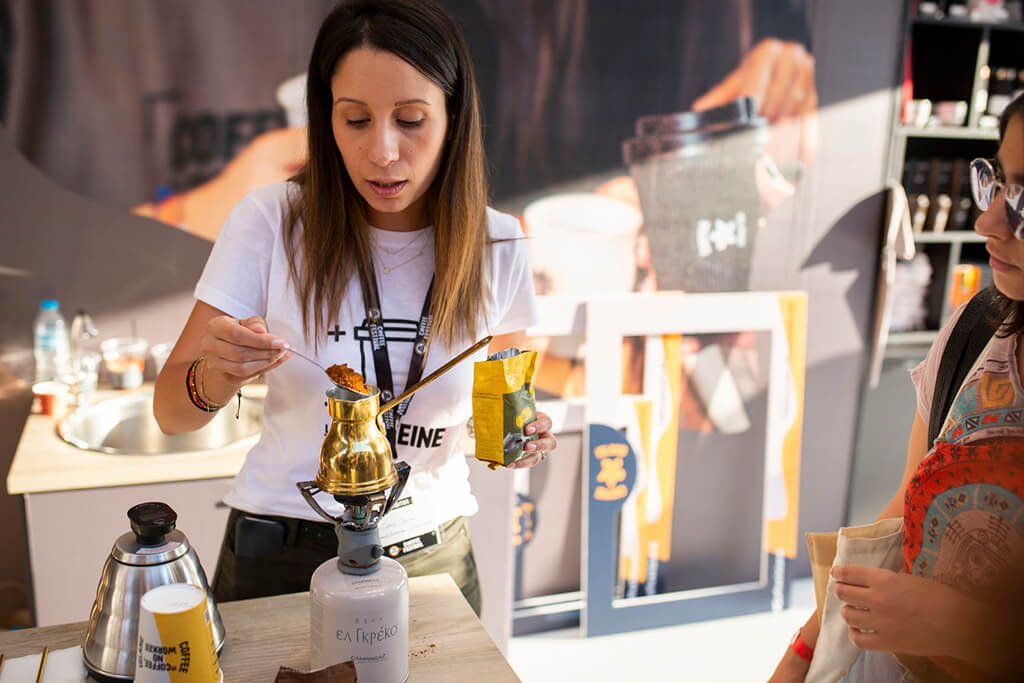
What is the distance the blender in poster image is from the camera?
9.83ft

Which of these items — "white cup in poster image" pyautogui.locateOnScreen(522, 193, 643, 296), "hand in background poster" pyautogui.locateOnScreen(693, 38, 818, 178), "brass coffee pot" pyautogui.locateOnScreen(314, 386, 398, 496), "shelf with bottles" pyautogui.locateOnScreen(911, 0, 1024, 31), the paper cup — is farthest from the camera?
"shelf with bottles" pyautogui.locateOnScreen(911, 0, 1024, 31)

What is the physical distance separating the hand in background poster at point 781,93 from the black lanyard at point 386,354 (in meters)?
2.02

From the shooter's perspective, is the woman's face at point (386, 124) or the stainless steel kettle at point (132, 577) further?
the woman's face at point (386, 124)

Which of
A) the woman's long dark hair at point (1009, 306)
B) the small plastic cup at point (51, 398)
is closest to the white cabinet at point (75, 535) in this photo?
the small plastic cup at point (51, 398)

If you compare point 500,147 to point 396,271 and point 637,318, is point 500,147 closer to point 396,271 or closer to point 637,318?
point 637,318

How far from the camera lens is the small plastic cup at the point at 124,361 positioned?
258 cm

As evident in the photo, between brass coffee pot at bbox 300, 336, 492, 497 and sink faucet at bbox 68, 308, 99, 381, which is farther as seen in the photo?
sink faucet at bbox 68, 308, 99, 381

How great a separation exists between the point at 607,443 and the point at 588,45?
144cm

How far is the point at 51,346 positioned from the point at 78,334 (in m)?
0.08

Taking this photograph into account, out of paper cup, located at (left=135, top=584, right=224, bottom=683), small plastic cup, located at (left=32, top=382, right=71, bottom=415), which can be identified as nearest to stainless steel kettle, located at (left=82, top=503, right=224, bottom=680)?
paper cup, located at (left=135, top=584, right=224, bottom=683)

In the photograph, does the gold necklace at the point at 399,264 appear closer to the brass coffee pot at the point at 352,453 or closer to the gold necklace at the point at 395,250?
the gold necklace at the point at 395,250

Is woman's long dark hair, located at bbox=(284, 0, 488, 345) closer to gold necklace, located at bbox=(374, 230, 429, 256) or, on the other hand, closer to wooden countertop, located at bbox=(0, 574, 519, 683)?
gold necklace, located at bbox=(374, 230, 429, 256)

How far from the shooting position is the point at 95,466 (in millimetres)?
2064

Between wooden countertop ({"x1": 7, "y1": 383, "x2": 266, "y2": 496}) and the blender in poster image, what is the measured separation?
1680 mm
